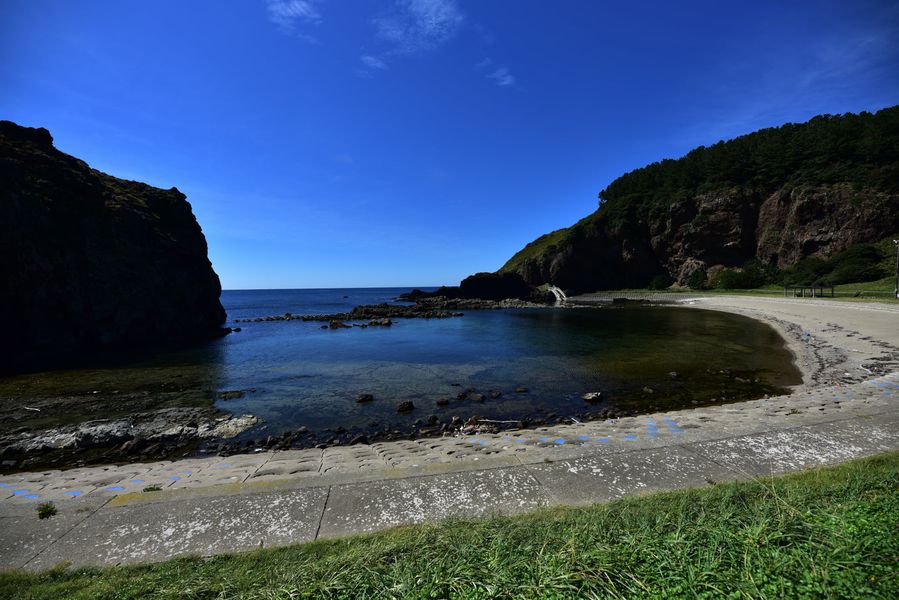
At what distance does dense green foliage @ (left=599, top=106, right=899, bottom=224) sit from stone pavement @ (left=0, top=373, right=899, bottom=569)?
97824 mm

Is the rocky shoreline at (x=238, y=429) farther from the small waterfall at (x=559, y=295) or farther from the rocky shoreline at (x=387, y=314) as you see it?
the small waterfall at (x=559, y=295)

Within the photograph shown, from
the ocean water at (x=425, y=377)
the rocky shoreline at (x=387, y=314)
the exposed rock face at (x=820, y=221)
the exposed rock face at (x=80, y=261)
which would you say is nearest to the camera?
the ocean water at (x=425, y=377)

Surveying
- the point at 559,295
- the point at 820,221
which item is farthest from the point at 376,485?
the point at 820,221

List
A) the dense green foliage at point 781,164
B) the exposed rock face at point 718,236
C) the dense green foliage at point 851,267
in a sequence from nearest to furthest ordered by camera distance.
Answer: the dense green foliage at point 851,267
the exposed rock face at point 718,236
the dense green foliage at point 781,164

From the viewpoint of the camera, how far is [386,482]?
21.2 feet

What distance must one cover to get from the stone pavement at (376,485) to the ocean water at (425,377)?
507 centimetres

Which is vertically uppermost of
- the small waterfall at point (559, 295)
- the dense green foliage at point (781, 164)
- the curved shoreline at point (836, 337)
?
the dense green foliage at point (781, 164)

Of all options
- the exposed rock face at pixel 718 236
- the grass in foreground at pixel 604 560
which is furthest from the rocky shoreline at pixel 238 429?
the exposed rock face at pixel 718 236

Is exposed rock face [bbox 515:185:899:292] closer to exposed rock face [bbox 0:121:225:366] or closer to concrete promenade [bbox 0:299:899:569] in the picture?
concrete promenade [bbox 0:299:899:569]

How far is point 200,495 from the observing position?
20.5 ft

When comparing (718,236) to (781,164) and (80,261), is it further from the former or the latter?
(80,261)

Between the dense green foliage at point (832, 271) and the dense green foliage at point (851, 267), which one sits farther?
the dense green foliage at point (832, 271)

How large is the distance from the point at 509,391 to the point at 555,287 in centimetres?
9247

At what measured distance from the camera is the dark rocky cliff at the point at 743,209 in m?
71.3
